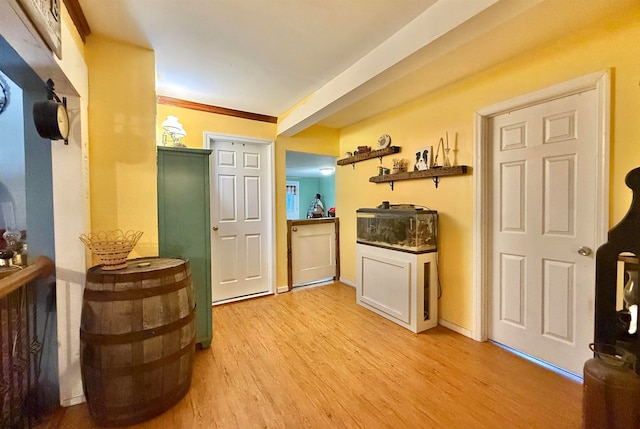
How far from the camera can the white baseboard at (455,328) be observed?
2336mm

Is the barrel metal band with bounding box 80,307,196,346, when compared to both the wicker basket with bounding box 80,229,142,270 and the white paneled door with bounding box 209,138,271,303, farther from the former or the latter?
the white paneled door with bounding box 209,138,271,303

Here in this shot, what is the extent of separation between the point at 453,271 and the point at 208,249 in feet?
7.00

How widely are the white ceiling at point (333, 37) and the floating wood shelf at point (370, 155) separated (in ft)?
2.11

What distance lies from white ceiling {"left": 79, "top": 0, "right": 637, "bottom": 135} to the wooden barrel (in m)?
1.48

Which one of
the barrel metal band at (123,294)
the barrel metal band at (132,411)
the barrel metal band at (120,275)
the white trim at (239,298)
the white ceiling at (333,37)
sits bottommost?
the white trim at (239,298)

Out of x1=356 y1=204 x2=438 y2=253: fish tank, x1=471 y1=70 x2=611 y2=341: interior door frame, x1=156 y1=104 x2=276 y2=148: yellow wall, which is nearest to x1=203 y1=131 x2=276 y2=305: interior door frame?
x1=156 y1=104 x2=276 y2=148: yellow wall

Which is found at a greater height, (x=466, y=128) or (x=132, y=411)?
(x=466, y=128)

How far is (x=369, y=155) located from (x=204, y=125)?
1929 millimetres

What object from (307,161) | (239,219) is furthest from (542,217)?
(307,161)

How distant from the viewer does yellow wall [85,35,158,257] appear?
1.73m

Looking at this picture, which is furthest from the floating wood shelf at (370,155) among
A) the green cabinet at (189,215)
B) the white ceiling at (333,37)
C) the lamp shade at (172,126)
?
the lamp shade at (172,126)

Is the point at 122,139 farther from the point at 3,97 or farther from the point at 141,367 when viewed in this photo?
the point at 141,367

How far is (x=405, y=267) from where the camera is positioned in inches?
97.7

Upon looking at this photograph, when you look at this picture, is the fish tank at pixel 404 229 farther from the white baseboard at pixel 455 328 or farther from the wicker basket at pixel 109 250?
the wicker basket at pixel 109 250
